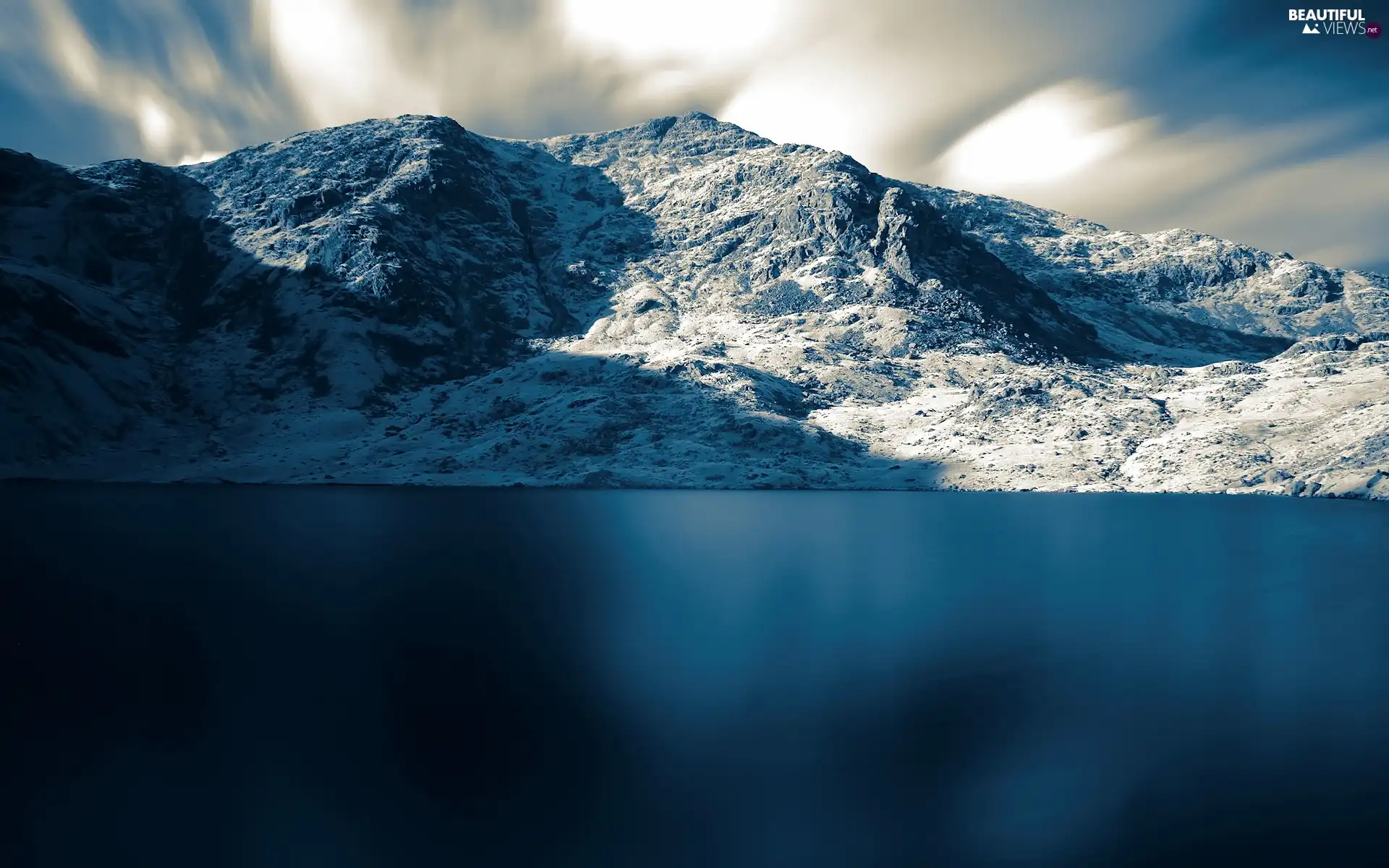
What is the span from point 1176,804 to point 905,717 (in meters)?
10.2

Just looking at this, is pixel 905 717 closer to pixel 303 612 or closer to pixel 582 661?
pixel 582 661

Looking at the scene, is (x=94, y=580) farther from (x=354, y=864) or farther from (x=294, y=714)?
(x=354, y=864)

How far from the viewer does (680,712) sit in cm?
3294

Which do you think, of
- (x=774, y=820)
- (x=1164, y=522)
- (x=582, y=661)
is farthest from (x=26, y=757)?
(x=1164, y=522)

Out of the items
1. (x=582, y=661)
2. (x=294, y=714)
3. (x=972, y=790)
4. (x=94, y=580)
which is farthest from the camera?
(x=94, y=580)

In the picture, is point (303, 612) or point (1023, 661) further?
point (303, 612)

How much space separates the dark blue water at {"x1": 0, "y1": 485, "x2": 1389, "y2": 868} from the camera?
2223 cm

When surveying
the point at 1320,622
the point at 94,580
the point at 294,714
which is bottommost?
the point at 1320,622

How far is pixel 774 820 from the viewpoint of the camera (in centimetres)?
2338

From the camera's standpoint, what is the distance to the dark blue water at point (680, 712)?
22234 mm

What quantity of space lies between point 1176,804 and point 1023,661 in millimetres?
16191

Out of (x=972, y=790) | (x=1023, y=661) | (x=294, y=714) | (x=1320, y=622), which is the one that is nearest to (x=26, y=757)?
(x=294, y=714)

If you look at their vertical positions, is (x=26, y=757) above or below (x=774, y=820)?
above

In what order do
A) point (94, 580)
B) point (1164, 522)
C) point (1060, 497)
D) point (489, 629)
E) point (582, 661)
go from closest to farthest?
point (582, 661)
point (489, 629)
point (94, 580)
point (1164, 522)
point (1060, 497)
